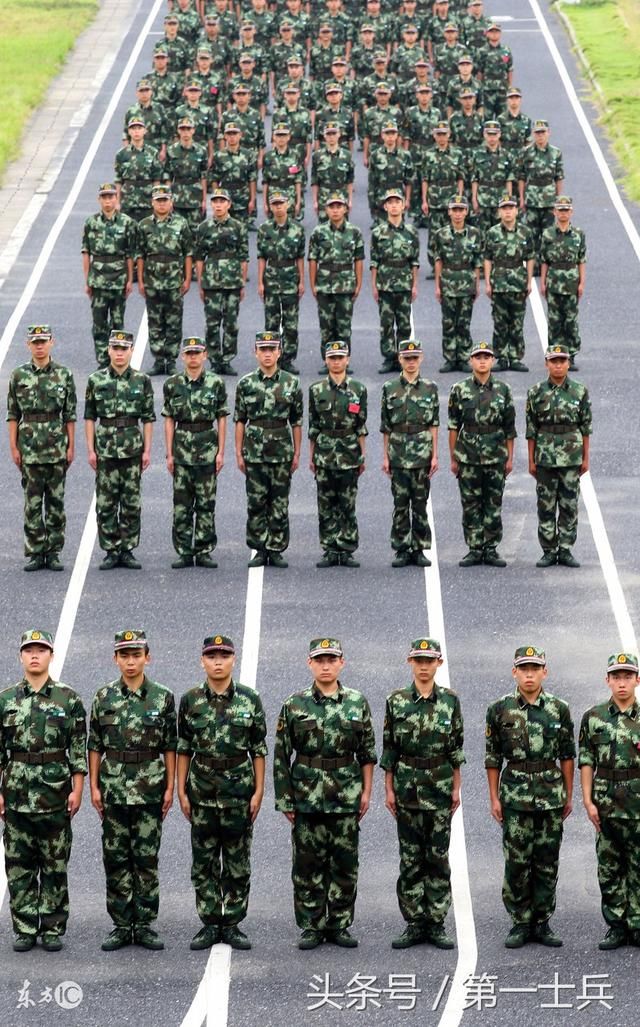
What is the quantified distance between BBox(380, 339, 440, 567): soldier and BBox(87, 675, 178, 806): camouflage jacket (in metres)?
6.29

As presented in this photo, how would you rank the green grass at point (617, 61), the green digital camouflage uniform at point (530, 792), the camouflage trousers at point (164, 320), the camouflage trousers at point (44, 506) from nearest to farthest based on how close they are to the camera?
1. the green digital camouflage uniform at point (530, 792)
2. the camouflage trousers at point (44, 506)
3. the camouflage trousers at point (164, 320)
4. the green grass at point (617, 61)

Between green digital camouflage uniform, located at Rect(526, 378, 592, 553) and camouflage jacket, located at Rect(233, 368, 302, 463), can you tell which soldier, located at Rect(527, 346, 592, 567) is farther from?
camouflage jacket, located at Rect(233, 368, 302, 463)

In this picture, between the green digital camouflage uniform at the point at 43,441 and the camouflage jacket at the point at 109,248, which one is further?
the camouflage jacket at the point at 109,248

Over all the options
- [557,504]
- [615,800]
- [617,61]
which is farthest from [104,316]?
[617,61]

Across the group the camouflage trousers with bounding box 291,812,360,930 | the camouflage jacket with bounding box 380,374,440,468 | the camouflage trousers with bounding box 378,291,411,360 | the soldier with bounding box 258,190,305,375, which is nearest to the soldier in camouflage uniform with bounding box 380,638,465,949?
the camouflage trousers with bounding box 291,812,360,930

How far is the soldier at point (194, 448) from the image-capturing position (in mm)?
19766

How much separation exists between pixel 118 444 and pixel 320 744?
642 cm

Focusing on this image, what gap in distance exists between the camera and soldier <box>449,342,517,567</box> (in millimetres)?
19859

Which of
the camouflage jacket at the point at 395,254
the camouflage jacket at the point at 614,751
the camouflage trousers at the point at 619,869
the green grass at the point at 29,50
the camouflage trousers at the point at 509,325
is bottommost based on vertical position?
the green grass at the point at 29,50

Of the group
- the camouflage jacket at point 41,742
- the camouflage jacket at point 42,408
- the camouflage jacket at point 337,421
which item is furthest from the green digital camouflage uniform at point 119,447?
the camouflage jacket at point 41,742

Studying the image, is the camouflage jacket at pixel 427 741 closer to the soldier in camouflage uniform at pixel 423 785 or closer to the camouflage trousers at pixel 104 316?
the soldier in camouflage uniform at pixel 423 785

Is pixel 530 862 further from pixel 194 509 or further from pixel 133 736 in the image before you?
pixel 194 509

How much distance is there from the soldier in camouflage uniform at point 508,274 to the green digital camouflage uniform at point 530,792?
11002 millimetres

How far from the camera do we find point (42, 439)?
65.0 ft
